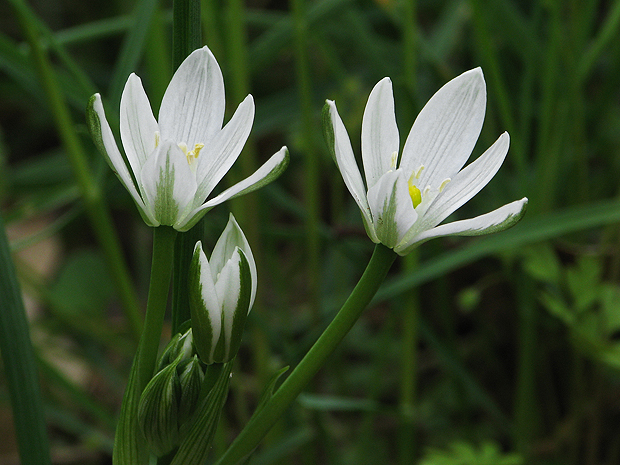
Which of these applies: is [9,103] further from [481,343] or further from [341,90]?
[481,343]

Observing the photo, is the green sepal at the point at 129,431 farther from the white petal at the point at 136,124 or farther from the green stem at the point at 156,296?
the white petal at the point at 136,124

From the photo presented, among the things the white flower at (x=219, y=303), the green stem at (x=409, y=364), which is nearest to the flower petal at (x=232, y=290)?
the white flower at (x=219, y=303)

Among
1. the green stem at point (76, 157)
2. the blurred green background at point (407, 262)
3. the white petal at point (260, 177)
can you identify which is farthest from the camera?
the blurred green background at point (407, 262)

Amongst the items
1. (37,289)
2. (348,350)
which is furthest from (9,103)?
(348,350)

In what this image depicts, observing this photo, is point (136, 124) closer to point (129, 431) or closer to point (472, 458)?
point (129, 431)

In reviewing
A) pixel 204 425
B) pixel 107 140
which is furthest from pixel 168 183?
pixel 204 425

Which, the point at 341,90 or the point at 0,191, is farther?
the point at 0,191

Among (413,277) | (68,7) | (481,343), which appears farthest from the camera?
(68,7)
